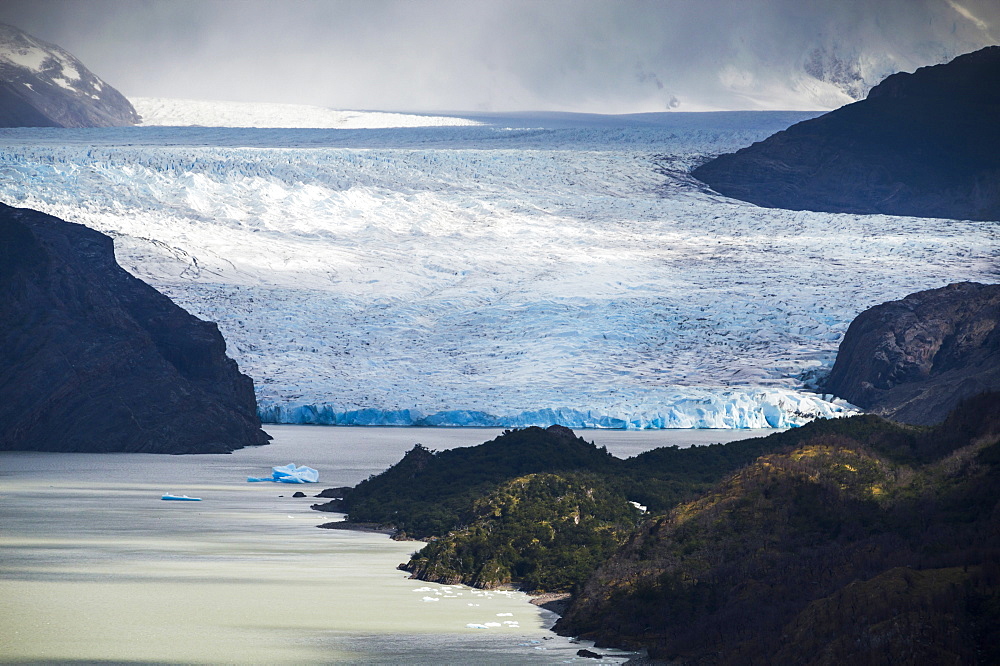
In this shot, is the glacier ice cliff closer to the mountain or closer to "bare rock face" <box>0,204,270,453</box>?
"bare rock face" <box>0,204,270,453</box>

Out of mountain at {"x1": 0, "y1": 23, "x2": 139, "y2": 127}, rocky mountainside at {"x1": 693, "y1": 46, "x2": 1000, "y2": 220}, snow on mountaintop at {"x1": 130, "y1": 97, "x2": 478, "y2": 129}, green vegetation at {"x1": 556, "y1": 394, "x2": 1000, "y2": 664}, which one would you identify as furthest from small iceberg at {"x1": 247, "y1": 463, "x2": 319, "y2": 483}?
mountain at {"x1": 0, "y1": 23, "x2": 139, "y2": 127}

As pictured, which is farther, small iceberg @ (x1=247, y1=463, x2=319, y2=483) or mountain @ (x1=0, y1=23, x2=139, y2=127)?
mountain @ (x1=0, y1=23, x2=139, y2=127)

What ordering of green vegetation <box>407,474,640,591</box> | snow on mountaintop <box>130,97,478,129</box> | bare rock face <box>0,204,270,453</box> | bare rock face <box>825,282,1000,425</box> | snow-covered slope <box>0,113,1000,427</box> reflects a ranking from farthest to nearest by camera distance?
snow on mountaintop <box>130,97,478,129</box>, snow-covered slope <box>0,113,1000,427</box>, bare rock face <box>825,282,1000,425</box>, bare rock face <box>0,204,270,453</box>, green vegetation <box>407,474,640,591</box>

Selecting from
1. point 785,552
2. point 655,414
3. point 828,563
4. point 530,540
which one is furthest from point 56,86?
point 828,563

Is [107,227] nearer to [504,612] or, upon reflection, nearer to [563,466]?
[563,466]

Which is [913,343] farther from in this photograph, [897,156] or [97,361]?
[897,156]

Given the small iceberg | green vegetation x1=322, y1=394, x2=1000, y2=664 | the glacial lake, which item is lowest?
the small iceberg
